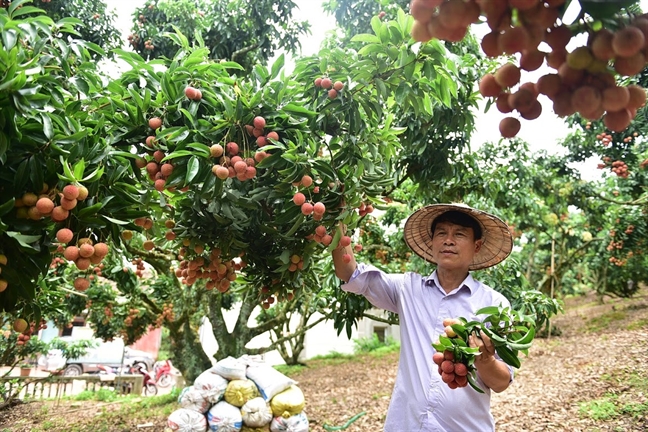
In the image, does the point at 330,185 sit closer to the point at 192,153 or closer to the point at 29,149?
the point at 192,153

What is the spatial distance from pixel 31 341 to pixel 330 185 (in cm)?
818

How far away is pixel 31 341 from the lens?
26.7 ft

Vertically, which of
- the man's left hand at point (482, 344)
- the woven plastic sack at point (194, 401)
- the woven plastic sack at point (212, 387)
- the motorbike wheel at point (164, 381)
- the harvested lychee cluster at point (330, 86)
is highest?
the harvested lychee cluster at point (330, 86)

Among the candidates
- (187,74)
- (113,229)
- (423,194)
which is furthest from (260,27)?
(113,229)

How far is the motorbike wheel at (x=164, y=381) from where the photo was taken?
14.3m

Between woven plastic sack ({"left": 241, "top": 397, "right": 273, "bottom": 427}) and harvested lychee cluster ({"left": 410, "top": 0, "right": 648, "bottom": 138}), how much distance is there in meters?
3.87

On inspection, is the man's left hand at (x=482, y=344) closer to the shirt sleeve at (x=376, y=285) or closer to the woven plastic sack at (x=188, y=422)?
the shirt sleeve at (x=376, y=285)

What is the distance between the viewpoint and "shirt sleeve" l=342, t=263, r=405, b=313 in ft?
7.59

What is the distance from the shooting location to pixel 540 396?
5859mm

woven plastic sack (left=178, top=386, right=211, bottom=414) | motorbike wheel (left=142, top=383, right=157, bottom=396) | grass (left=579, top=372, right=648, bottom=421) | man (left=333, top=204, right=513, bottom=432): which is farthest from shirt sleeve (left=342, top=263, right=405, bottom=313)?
motorbike wheel (left=142, top=383, right=157, bottom=396)

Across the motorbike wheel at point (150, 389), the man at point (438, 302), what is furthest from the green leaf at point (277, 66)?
the motorbike wheel at point (150, 389)

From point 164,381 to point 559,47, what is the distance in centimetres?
1561

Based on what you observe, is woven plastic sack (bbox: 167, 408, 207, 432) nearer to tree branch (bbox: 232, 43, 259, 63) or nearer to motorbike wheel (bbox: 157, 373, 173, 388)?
tree branch (bbox: 232, 43, 259, 63)

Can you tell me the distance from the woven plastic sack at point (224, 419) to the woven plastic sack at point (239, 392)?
65 millimetres
